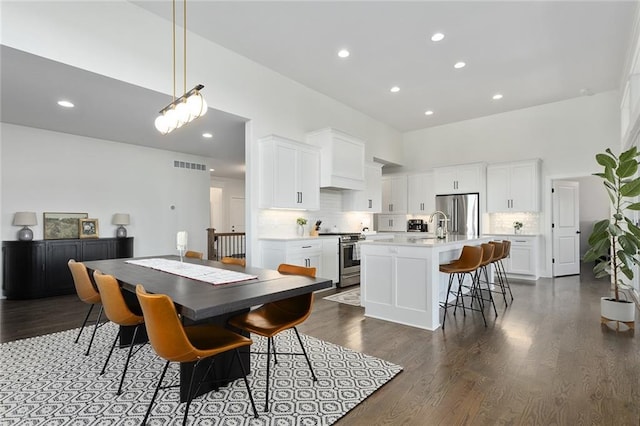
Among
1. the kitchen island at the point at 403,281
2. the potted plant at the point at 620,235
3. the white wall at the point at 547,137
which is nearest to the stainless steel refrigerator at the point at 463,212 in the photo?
the white wall at the point at 547,137

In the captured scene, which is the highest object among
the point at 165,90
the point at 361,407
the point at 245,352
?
the point at 165,90

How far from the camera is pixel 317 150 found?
227 inches

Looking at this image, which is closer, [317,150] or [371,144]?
[317,150]

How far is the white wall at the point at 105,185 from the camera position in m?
5.32

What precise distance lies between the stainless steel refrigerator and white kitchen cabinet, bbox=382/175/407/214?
3.55 feet

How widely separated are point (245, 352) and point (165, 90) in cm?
319

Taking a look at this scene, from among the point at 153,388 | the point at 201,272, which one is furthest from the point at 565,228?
the point at 153,388

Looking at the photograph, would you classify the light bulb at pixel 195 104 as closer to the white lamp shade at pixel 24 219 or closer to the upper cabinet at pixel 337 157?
the upper cabinet at pixel 337 157

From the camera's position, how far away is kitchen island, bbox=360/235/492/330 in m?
3.50

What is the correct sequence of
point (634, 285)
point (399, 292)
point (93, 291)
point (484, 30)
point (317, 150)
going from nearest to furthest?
point (93, 291) → point (399, 292) → point (484, 30) → point (634, 285) → point (317, 150)

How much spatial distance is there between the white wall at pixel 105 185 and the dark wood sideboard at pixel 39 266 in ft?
1.25

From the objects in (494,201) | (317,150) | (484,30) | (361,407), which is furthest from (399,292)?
(494,201)

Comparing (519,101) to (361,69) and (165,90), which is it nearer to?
(361,69)

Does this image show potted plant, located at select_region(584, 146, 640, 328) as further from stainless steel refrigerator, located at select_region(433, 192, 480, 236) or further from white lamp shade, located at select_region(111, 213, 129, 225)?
white lamp shade, located at select_region(111, 213, 129, 225)
